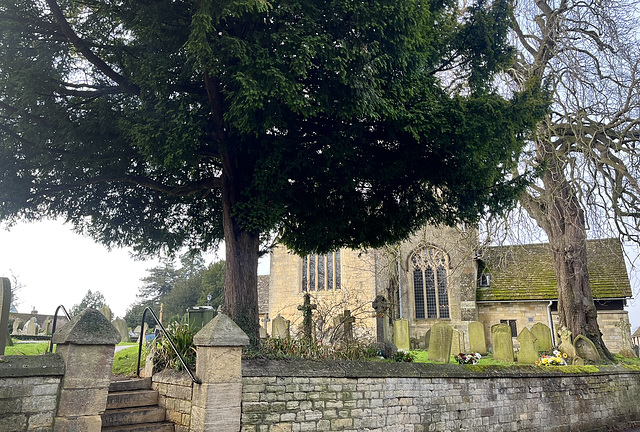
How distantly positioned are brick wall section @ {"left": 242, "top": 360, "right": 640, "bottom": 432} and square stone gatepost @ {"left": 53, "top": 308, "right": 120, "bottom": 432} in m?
1.88

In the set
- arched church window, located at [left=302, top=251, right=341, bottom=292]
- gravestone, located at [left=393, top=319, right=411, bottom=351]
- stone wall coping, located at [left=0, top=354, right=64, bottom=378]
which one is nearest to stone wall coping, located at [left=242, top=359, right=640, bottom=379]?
stone wall coping, located at [left=0, top=354, right=64, bottom=378]

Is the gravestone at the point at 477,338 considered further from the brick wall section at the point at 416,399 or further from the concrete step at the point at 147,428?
the concrete step at the point at 147,428

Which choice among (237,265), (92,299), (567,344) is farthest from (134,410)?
(92,299)

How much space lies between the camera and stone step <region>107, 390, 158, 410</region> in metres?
A: 6.79

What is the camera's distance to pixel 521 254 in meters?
26.4

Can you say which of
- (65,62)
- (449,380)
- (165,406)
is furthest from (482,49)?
(165,406)

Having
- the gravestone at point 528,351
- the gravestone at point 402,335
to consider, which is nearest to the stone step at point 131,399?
the gravestone at point 528,351

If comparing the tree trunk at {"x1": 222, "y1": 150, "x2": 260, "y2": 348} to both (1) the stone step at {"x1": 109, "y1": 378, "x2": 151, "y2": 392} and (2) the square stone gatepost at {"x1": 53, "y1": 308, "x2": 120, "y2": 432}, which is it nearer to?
(1) the stone step at {"x1": 109, "y1": 378, "x2": 151, "y2": 392}

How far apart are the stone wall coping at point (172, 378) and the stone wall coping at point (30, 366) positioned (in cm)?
193

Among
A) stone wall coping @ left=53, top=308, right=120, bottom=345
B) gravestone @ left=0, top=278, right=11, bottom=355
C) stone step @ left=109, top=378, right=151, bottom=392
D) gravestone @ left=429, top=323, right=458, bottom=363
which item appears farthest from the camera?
gravestone @ left=429, top=323, right=458, bottom=363

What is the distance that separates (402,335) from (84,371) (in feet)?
45.3

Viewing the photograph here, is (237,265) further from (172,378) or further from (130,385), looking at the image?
(130,385)

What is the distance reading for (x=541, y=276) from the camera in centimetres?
2475

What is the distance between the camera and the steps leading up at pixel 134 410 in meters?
6.39
